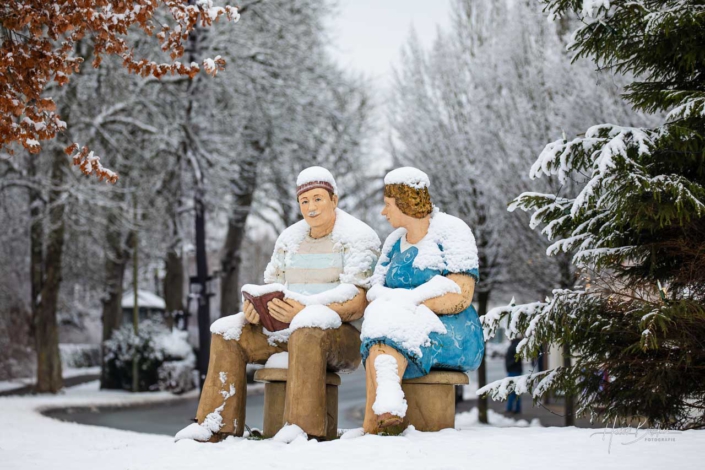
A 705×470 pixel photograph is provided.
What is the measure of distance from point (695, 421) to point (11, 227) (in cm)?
1974

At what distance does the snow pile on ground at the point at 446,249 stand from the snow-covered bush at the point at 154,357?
14940 mm

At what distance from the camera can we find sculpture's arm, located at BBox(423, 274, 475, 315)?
17.5 ft

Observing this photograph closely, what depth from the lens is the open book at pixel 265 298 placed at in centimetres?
546

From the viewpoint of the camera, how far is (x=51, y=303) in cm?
1861

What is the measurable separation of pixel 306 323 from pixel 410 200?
1072 mm

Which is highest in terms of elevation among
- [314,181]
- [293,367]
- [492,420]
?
[314,181]

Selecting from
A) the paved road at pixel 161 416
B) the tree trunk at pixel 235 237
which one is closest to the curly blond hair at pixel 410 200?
the paved road at pixel 161 416

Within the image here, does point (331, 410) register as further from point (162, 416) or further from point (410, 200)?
point (162, 416)

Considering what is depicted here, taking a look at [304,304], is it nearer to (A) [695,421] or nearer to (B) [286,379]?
(B) [286,379]

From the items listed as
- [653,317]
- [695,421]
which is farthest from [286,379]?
[695,421]

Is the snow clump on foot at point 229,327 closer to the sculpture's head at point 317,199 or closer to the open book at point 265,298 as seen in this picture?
the open book at point 265,298

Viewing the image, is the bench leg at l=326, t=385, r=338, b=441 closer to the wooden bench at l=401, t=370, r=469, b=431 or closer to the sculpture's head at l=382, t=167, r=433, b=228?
the wooden bench at l=401, t=370, r=469, b=431

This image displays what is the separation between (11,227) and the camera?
22.2 meters

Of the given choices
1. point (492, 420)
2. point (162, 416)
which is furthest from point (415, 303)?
Answer: point (162, 416)
